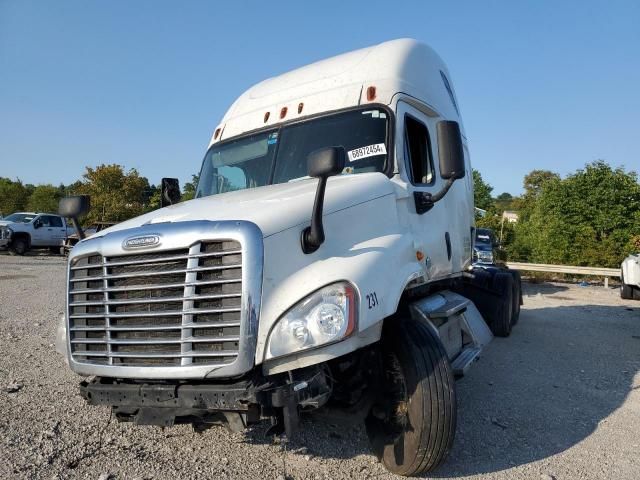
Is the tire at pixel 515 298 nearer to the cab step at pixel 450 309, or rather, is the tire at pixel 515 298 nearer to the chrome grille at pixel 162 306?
the cab step at pixel 450 309

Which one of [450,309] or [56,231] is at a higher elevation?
[56,231]

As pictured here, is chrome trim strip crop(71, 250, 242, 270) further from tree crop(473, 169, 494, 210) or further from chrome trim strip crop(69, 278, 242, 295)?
tree crop(473, 169, 494, 210)

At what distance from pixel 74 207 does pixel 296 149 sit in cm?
179

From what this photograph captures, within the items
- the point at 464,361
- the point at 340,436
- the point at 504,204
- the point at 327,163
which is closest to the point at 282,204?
the point at 327,163

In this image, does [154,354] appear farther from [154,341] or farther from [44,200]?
[44,200]

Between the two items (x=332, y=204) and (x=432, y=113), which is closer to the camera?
(x=332, y=204)

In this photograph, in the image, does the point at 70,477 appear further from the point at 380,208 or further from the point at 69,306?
the point at 380,208

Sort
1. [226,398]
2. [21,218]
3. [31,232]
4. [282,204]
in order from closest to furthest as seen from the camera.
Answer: [226,398] < [282,204] < [31,232] < [21,218]

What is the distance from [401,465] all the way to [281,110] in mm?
3066

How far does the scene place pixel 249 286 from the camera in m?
2.50

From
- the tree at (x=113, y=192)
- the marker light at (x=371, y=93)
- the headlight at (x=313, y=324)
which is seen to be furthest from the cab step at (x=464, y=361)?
the tree at (x=113, y=192)

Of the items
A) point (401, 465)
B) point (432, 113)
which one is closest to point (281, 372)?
point (401, 465)

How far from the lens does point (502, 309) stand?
7.67 metres

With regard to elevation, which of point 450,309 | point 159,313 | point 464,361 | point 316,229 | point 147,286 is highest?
point 316,229
